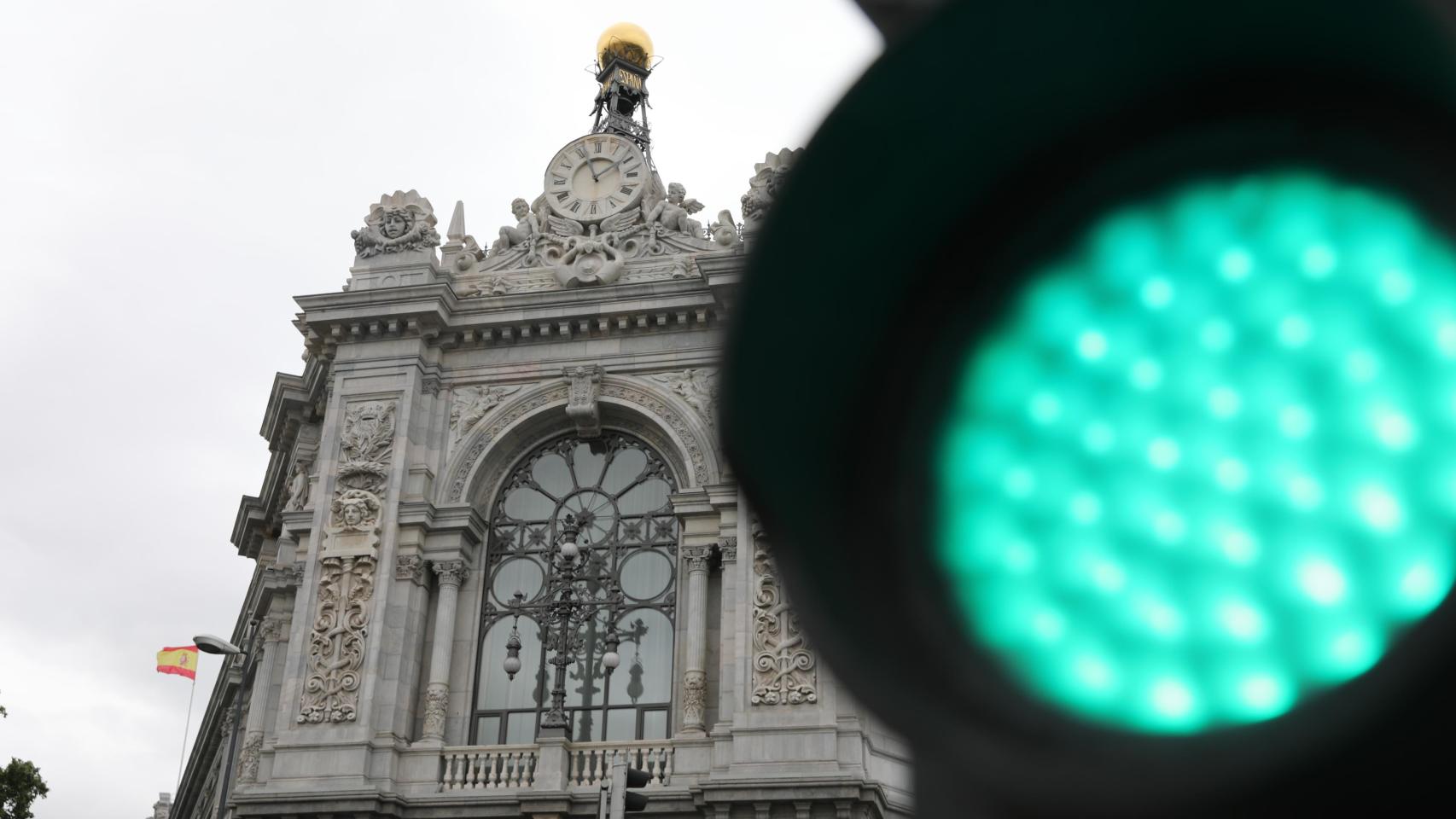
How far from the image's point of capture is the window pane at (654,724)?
21.7m

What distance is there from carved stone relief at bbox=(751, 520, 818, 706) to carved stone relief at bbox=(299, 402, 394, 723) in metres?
5.81

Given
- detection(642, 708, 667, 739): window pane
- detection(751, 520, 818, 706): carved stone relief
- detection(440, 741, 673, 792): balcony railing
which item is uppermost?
detection(751, 520, 818, 706): carved stone relief

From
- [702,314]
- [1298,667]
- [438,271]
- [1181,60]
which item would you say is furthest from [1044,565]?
[438,271]

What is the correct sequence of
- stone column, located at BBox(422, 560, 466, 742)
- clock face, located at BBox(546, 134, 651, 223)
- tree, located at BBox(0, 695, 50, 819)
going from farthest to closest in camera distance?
tree, located at BBox(0, 695, 50, 819) → clock face, located at BBox(546, 134, 651, 223) → stone column, located at BBox(422, 560, 466, 742)

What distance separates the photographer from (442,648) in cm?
2262

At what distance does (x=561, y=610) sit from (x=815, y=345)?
64.2ft

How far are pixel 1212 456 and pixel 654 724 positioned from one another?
21126 millimetres

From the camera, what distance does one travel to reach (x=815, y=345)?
150cm

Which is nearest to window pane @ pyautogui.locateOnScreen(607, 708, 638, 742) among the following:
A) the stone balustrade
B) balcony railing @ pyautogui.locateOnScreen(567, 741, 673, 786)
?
balcony railing @ pyautogui.locateOnScreen(567, 741, 673, 786)

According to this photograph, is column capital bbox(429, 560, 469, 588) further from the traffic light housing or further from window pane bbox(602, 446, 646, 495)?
the traffic light housing

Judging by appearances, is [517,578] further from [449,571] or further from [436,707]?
[436,707]

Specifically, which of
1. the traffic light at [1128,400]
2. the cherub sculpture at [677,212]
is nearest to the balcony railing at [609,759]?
the cherub sculpture at [677,212]

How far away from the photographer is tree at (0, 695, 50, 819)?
30.1 metres

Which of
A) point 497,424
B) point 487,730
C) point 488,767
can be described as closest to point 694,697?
point 488,767
